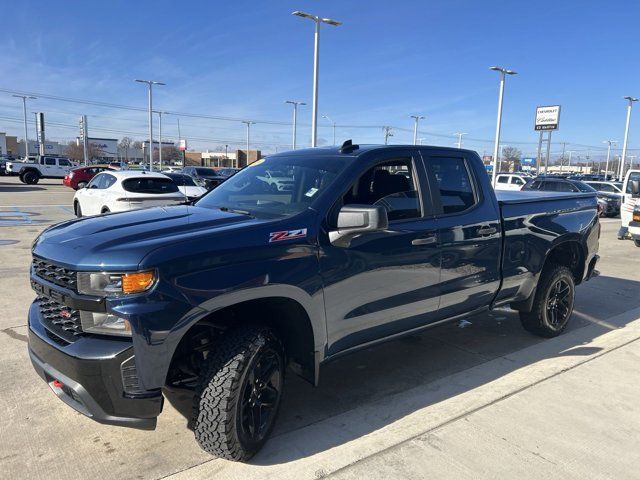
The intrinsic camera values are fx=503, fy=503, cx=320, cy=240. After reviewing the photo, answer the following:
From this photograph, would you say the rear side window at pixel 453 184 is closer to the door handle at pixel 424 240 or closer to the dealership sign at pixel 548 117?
the door handle at pixel 424 240

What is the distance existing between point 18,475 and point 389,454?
2.12 m

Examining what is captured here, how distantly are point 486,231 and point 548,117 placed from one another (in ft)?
183

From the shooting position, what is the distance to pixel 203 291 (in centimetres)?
263

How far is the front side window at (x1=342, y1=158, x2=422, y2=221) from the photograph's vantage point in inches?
142

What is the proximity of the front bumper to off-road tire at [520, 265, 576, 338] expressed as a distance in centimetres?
396

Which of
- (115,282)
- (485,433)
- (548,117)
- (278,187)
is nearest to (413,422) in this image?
(485,433)

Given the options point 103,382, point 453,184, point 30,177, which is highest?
point 453,184

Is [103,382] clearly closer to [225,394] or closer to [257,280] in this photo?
[225,394]

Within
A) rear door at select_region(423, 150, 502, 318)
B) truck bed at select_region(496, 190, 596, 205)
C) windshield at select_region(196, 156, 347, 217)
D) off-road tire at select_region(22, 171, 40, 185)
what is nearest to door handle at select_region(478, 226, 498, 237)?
rear door at select_region(423, 150, 502, 318)

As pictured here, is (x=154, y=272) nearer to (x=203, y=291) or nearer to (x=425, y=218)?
(x=203, y=291)

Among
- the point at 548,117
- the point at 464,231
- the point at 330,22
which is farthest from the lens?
the point at 548,117

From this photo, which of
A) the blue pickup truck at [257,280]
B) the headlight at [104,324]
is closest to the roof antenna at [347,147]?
the blue pickup truck at [257,280]

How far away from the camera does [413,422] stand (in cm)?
352

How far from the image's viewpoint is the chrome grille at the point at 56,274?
267 cm
